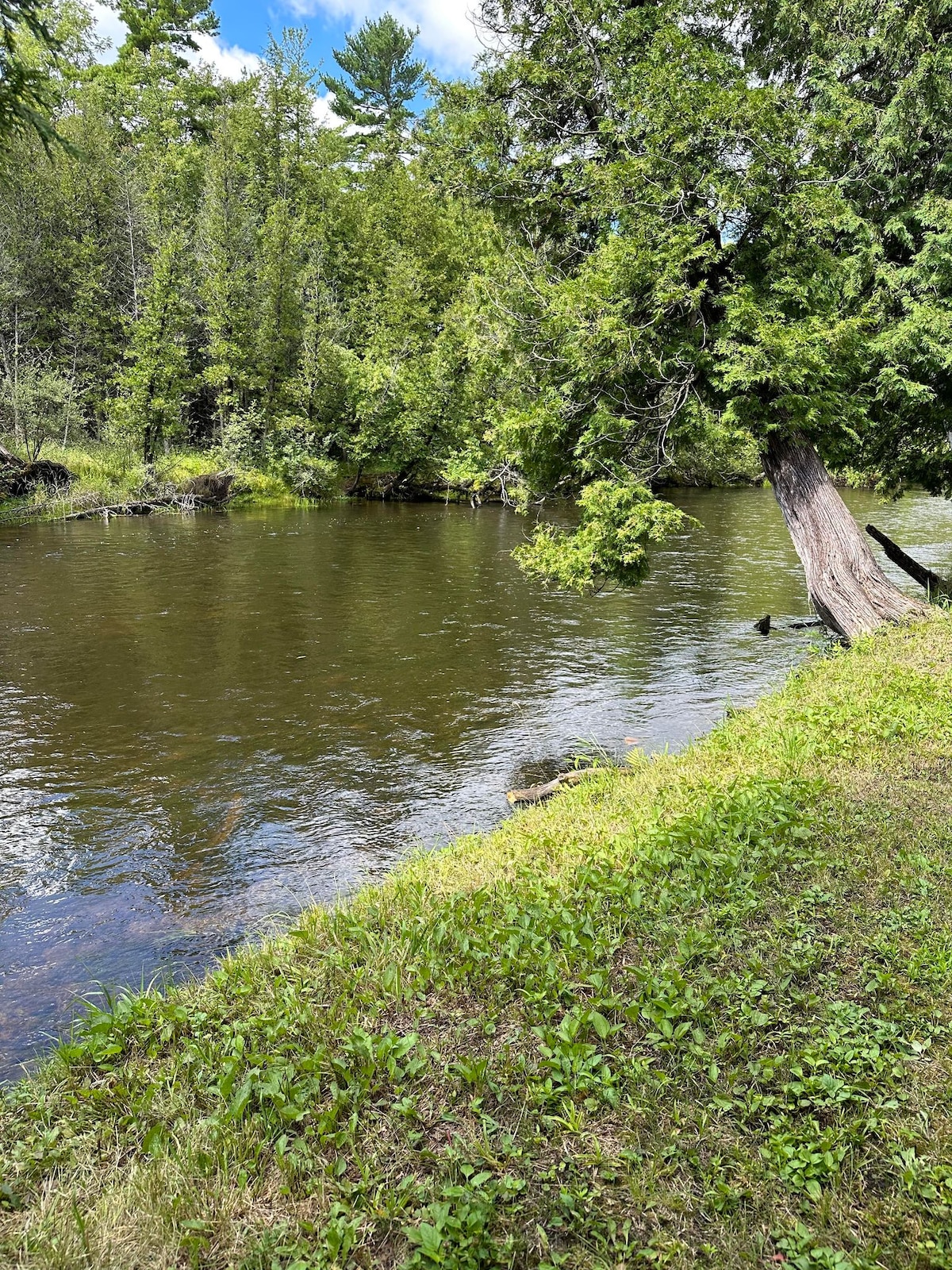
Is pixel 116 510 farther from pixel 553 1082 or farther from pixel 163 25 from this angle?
pixel 163 25

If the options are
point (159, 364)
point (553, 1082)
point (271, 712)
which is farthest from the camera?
point (159, 364)

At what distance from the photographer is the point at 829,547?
1162 cm

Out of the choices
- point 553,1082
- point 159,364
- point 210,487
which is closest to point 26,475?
point 210,487

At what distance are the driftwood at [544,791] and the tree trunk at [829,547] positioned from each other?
548 centimetres

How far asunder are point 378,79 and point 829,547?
61695mm

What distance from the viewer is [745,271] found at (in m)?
11.1

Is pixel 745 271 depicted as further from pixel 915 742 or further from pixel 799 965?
pixel 799 965

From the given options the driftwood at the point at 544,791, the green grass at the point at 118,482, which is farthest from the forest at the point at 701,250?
the green grass at the point at 118,482

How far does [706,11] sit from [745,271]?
4.68 metres

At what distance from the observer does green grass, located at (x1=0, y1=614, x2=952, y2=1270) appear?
107 inches

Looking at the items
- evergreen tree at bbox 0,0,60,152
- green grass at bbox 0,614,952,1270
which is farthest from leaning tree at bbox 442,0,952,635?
green grass at bbox 0,614,952,1270

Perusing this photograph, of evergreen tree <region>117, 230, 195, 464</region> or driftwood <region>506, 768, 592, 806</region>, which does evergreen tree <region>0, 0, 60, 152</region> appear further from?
evergreen tree <region>117, 230, 195, 464</region>

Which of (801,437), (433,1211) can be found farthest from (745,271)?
(433,1211)

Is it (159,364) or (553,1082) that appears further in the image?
(159,364)
